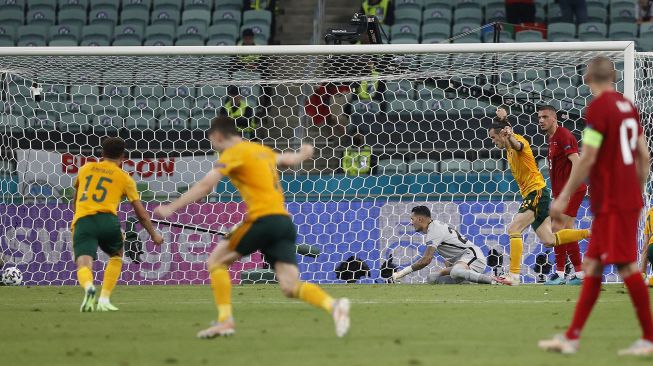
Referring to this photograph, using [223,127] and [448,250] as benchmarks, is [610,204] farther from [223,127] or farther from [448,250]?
[448,250]

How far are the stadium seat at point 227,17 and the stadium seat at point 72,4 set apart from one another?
271 centimetres

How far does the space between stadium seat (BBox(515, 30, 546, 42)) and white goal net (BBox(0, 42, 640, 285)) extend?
142 inches

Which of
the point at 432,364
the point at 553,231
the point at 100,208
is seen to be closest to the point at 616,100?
the point at 432,364

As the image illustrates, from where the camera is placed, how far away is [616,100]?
22.8ft

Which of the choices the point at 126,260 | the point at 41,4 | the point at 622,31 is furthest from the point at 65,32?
the point at 622,31

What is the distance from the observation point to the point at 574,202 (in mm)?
13039

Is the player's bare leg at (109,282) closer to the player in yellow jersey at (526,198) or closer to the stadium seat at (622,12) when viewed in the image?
the player in yellow jersey at (526,198)

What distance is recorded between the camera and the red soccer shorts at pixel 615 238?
266 inches

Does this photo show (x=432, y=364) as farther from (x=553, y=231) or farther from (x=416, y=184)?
(x=416, y=184)

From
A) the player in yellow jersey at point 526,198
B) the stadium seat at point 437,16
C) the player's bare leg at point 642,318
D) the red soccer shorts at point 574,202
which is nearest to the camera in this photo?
the player's bare leg at point 642,318

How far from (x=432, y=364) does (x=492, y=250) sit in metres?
8.60

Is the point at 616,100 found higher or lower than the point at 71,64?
lower

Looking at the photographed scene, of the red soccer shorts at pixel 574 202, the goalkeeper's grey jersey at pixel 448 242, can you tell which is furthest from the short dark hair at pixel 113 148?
the red soccer shorts at pixel 574 202

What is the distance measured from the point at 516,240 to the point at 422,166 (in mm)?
2691
